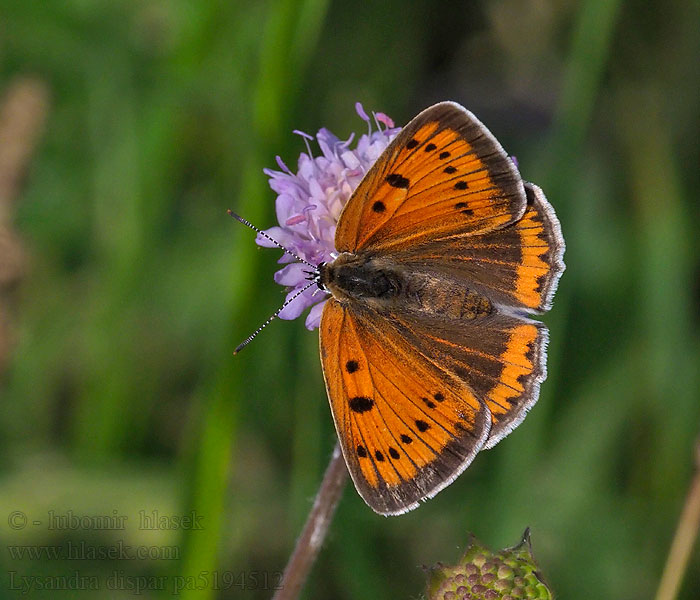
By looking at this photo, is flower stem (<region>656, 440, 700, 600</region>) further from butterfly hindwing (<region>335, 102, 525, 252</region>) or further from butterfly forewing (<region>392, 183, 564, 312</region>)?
butterfly hindwing (<region>335, 102, 525, 252</region>)

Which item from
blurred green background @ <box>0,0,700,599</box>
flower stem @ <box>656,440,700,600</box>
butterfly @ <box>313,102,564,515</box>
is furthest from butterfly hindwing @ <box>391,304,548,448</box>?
blurred green background @ <box>0,0,700,599</box>

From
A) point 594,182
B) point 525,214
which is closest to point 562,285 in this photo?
point 594,182

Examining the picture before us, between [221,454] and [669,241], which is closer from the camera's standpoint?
[221,454]

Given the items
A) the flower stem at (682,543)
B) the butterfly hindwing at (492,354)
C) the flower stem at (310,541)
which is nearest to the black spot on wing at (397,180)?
the butterfly hindwing at (492,354)

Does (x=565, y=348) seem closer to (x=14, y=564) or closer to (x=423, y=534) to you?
(x=423, y=534)

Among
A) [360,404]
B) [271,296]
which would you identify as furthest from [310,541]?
[271,296]
